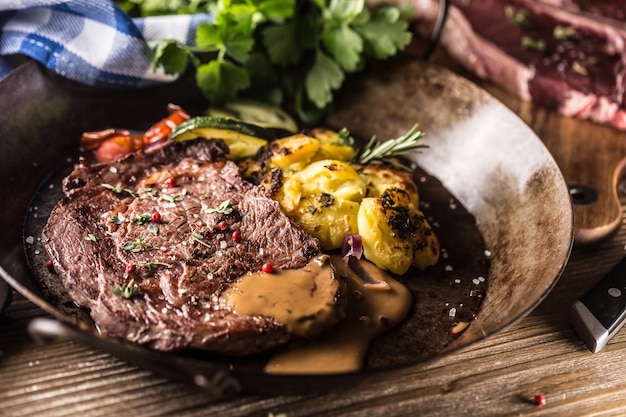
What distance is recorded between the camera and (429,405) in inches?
118

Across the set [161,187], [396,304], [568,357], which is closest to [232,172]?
[161,187]

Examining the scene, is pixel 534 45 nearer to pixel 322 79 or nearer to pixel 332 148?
pixel 322 79

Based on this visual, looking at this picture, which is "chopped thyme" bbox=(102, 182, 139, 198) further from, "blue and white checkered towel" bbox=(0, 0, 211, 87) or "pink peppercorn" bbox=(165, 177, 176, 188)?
"blue and white checkered towel" bbox=(0, 0, 211, 87)

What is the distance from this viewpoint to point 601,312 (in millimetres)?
3350

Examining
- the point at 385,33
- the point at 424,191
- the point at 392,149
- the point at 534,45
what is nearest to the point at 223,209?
the point at 392,149

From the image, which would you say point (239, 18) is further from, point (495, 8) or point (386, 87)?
point (495, 8)

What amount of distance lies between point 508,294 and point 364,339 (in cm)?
82

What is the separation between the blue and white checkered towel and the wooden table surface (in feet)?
5.45

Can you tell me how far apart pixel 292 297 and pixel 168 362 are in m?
0.69

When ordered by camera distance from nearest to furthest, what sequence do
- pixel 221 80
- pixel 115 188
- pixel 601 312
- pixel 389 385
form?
pixel 389 385 → pixel 601 312 → pixel 115 188 → pixel 221 80

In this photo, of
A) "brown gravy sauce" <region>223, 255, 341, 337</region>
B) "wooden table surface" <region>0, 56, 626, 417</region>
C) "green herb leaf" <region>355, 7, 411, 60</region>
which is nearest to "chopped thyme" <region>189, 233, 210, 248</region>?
"brown gravy sauce" <region>223, 255, 341, 337</region>

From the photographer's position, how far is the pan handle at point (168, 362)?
245cm

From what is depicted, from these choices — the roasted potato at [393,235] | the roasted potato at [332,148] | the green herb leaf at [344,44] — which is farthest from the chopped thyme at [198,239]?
the green herb leaf at [344,44]

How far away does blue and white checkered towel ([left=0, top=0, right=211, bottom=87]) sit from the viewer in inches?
163
